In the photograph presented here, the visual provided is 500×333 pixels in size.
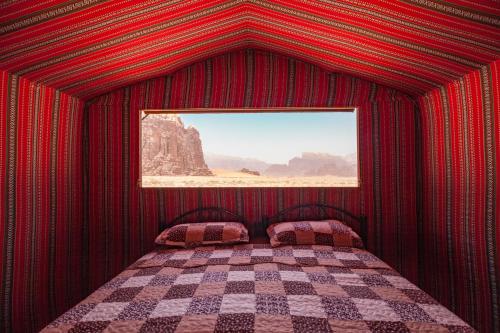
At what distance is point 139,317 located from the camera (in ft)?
5.80

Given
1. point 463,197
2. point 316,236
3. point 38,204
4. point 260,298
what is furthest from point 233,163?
point 463,197

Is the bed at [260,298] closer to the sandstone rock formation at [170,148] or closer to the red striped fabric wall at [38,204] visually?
the red striped fabric wall at [38,204]

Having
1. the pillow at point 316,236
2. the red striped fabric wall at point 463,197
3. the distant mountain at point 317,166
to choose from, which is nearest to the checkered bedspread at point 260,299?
the pillow at point 316,236

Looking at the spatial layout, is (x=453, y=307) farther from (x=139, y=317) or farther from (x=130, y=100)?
(x=130, y=100)

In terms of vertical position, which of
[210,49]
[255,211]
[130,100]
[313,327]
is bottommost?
[313,327]

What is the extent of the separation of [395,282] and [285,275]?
73 cm

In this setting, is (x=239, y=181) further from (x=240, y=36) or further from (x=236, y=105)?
(x=240, y=36)

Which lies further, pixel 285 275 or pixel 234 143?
pixel 234 143

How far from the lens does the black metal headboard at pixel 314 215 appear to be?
147 inches

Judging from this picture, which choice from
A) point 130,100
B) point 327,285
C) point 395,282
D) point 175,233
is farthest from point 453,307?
point 130,100

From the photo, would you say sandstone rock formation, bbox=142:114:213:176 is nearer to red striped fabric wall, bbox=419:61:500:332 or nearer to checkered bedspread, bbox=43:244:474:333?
checkered bedspread, bbox=43:244:474:333

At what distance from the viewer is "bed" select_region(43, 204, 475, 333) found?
1.67 metres

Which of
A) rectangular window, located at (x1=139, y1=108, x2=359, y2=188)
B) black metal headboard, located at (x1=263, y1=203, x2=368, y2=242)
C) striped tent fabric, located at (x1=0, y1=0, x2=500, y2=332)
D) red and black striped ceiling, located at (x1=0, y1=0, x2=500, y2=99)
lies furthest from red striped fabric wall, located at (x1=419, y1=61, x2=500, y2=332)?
rectangular window, located at (x1=139, y1=108, x2=359, y2=188)

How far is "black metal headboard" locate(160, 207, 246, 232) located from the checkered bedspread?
0.96 metres
